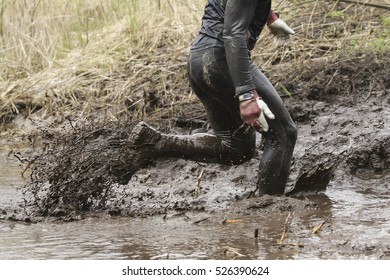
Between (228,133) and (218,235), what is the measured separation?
90 centimetres

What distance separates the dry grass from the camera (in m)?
8.73

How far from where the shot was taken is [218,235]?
513 cm

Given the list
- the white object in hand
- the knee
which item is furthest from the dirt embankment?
the white object in hand

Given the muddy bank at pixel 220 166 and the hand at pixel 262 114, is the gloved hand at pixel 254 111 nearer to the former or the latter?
the hand at pixel 262 114

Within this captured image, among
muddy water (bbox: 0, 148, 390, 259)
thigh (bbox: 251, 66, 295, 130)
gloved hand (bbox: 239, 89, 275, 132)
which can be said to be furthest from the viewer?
thigh (bbox: 251, 66, 295, 130)

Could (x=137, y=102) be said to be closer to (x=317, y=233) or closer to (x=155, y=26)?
(x=155, y=26)

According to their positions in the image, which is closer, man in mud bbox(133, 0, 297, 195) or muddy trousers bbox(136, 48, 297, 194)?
man in mud bbox(133, 0, 297, 195)


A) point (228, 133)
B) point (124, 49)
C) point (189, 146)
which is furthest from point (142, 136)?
point (124, 49)

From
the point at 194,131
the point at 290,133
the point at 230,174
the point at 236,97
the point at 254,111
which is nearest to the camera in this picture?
the point at 254,111

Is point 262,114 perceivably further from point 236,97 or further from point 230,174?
point 230,174

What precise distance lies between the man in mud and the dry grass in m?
2.65

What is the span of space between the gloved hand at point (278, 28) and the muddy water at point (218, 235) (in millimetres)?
1213

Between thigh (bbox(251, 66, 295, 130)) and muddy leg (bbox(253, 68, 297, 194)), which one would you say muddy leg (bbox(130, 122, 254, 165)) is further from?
thigh (bbox(251, 66, 295, 130))

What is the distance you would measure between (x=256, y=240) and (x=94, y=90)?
4827 millimetres
